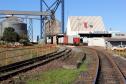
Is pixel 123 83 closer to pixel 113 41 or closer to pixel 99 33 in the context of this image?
pixel 113 41

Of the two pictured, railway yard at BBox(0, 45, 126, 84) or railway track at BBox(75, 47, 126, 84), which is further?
railway track at BBox(75, 47, 126, 84)

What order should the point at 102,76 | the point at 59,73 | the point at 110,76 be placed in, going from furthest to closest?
the point at 59,73
the point at 110,76
the point at 102,76

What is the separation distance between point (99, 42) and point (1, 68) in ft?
356

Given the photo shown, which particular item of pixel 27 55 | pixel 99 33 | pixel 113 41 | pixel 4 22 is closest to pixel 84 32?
pixel 99 33

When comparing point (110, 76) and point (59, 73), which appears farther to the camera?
point (59, 73)

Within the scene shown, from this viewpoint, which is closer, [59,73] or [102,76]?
[102,76]

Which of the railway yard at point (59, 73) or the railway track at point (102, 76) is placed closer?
the railway yard at point (59, 73)

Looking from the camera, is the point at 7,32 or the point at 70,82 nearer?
the point at 70,82

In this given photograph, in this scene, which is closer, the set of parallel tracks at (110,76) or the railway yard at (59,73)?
the railway yard at (59,73)

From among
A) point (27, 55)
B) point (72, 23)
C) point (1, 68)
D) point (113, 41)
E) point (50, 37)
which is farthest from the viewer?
point (72, 23)

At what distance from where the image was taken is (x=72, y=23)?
655 ft

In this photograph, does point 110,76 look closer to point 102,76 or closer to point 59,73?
point 102,76

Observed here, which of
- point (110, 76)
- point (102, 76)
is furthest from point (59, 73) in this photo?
point (110, 76)

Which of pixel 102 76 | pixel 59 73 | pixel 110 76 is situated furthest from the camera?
pixel 59 73
